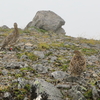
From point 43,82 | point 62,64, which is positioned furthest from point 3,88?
point 62,64

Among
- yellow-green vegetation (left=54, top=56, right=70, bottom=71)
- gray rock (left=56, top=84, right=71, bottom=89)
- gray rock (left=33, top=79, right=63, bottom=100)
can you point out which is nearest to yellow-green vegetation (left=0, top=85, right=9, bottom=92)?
gray rock (left=33, top=79, right=63, bottom=100)

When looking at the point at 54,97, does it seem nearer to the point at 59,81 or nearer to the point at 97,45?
the point at 59,81

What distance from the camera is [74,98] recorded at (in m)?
5.06

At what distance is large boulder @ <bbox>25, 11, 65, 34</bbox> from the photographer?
25.2m

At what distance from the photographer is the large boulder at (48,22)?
82.5 ft

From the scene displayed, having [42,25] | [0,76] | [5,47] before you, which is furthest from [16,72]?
[42,25]

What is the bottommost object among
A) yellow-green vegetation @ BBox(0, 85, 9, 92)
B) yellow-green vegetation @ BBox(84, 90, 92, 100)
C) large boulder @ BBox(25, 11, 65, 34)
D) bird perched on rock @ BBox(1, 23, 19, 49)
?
yellow-green vegetation @ BBox(84, 90, 92, 100)

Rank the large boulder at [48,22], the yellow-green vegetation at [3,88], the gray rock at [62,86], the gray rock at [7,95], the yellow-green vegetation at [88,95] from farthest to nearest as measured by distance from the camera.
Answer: the large boulder at [48,22], the gray rock at [62,86], the yellow-green vegetation at [88,95], the yellow-green vegetation at [3,88], the gray rock at [7,95]

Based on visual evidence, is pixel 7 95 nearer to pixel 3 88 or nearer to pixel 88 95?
pixel 3 88

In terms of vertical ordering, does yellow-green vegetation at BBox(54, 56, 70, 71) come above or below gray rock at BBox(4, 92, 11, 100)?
above

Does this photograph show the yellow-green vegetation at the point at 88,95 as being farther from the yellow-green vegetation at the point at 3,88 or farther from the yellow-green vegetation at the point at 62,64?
the yellow-green vegetation at the point at 62,64

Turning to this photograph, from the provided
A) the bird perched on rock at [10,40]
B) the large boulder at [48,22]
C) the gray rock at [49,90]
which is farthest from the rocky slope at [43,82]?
the large boulder at [48,22]

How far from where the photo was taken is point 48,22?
25359 millimetres

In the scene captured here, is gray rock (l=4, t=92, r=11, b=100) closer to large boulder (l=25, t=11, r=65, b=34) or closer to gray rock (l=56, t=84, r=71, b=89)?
gray rock (l=56, t=84, r=71, b=89)
